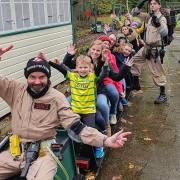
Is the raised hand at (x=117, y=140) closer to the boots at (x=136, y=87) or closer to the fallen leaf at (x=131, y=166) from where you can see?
the fallen leaf at (x=131, y=166)

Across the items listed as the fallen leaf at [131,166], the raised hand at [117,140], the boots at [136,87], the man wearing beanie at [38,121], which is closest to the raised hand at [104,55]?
the fallen leaf at [131,166]

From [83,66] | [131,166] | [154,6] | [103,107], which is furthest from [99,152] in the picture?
[154,6]

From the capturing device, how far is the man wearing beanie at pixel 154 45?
759cm

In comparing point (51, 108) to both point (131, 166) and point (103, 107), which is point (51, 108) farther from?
point (131, 166)

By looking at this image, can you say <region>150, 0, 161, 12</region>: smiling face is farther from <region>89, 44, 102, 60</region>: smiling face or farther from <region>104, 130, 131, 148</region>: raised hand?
<region>104, 130, 131, 148</region>: raised hand

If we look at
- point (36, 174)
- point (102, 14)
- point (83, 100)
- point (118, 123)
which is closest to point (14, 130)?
point (36, 174)

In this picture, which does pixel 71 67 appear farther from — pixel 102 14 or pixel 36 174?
pixel 102 14

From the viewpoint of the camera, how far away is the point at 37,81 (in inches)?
142

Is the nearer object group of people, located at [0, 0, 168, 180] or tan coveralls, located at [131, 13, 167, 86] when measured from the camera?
group of people, located at [0, 0, 168, 180]

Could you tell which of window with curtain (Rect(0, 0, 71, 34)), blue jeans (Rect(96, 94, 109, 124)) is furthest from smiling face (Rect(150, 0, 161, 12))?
blue jeans (Rect(96, 94, 109, 124))

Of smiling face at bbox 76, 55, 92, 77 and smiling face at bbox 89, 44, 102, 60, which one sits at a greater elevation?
smiling face at bbox 89, 44, 102, 60

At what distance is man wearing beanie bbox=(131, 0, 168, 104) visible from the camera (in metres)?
7.59

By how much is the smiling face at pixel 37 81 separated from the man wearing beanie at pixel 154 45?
4.44m

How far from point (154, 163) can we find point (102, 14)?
26.4 m
